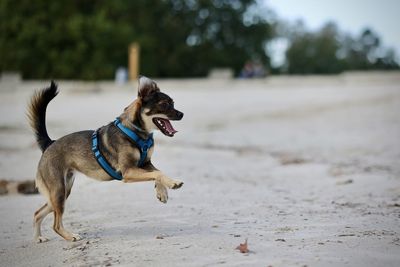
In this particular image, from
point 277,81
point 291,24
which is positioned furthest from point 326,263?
point 291,24

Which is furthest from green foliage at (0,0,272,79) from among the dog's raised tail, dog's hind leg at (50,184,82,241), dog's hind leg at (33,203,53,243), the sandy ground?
dog's hind leg at (50,184,82,241)

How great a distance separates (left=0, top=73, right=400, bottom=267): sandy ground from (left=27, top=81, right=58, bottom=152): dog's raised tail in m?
1.07

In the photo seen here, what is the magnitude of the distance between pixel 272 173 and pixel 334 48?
246 feet

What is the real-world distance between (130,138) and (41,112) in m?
1.33

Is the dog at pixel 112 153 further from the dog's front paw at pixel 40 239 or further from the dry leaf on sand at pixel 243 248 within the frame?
the dry leaf on sand at pixel 243 248

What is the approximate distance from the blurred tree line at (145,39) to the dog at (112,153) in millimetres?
40207

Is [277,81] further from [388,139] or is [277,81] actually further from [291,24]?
[291,24]

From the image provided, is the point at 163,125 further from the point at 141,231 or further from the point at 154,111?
the point at 141,231

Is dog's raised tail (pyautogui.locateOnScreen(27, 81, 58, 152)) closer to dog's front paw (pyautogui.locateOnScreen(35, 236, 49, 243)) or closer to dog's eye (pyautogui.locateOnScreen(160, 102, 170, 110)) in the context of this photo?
dog's front paw (pyautogui.locateOnScreen(35, 236, 49, 243))

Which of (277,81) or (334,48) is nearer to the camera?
(277,81)

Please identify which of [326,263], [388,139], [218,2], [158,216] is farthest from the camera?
[218,2]

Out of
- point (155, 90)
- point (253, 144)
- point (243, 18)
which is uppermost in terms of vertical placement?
point (243, 18)

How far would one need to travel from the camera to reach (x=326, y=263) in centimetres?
527

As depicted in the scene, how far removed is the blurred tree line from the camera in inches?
1917
